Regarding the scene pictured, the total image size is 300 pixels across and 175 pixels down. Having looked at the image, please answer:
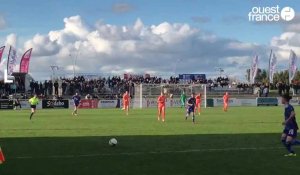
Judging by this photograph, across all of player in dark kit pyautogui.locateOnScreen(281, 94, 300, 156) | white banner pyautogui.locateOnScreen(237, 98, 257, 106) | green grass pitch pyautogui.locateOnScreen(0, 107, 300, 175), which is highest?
player in dark kit pyautogui.locateOnScreen(281, 94, 300, 156)

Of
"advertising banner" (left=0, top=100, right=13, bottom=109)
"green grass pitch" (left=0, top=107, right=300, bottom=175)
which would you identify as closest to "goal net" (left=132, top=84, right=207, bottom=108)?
"advertising banner" (left=0, top=100, right=13, bottom=109)

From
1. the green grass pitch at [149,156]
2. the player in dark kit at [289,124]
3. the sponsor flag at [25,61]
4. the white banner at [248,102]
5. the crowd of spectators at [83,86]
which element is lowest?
the green grass pitch at [149,156]

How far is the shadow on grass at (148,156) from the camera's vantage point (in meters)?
12.5

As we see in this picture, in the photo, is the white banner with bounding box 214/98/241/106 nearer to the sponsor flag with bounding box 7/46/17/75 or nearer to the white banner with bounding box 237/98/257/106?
the white banner with bounding box 237/98/257/106

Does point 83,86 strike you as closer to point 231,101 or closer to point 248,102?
point 231,101

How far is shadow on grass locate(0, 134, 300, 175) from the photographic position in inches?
492

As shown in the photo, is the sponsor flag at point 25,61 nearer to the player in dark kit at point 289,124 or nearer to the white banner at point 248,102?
the white banner at point 248,102

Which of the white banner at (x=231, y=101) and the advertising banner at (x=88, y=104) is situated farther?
the white banner at (x=231, y=101)

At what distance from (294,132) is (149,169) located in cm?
467

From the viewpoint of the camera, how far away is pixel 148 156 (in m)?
15.0

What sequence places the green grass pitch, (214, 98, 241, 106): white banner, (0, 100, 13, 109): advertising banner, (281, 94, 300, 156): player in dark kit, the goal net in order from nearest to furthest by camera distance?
1. the green grass pitch
2. (281, 94, 300, 156): player in dark kit
3. (0, 100, 13, 109): advertising banner
4. the goal net
5. (214, 98, 241, 106): white banner

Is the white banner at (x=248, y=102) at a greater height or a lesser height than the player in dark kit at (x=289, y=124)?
lesser

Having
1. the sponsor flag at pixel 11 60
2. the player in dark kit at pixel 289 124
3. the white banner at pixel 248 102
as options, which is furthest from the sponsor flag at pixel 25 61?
the player in dark kit at pixel 289 124

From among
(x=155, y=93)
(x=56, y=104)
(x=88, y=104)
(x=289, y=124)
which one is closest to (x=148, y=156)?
(x=289, y=124)
